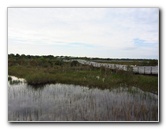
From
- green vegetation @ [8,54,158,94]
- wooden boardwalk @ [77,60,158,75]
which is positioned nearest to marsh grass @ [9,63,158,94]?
green vegetation @ [8,54,158,94]

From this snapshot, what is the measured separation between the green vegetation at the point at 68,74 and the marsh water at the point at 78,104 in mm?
145

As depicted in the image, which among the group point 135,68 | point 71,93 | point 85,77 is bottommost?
point 71,93

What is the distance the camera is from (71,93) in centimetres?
421

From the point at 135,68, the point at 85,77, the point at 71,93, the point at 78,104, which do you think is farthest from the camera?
the point at 85,77

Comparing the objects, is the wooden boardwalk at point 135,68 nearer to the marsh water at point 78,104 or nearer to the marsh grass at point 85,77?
the marsh grass at point 85,77

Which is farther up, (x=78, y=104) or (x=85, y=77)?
(x=85, y=77)

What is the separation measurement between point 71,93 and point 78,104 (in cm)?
34

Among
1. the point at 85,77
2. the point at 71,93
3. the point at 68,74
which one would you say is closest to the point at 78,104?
the point at 71,93

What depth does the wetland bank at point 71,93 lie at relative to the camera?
3.73 metres

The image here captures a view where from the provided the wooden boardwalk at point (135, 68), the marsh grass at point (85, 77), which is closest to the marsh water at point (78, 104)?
the marsh grass at point (85, 77)

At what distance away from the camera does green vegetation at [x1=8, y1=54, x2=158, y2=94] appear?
399 cm

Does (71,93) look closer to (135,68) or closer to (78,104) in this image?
(78,104)

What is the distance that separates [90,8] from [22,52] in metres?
1.32
